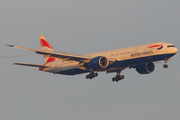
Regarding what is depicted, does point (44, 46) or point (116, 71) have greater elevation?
point (44, 46)

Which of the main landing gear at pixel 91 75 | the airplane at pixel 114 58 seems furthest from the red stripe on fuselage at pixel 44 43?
the main landing gear at pixel 91 75

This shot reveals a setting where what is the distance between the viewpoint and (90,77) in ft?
244

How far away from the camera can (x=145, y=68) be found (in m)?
75.9

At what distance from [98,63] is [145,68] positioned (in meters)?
13.4

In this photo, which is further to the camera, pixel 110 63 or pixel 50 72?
pixel 50 72

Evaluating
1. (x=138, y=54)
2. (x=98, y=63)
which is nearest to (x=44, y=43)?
(x=98, y=63)

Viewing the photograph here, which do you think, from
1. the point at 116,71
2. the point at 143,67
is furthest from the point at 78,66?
the point at 143,67

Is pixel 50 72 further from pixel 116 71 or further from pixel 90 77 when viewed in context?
pixel 116 71

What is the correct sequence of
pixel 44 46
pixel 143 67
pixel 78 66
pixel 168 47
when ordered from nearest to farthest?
pixel 168 47 → pixel 78 66 → pixel 143 67 → pixel 44 46

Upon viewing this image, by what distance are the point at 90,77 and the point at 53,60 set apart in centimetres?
978

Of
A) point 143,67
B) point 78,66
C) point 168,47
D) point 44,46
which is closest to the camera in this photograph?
point 168,47

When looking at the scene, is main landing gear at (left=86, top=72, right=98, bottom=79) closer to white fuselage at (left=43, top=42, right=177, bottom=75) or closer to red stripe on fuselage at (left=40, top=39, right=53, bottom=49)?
white fuselage at (left=43, top=42, right=177, bottom=75)

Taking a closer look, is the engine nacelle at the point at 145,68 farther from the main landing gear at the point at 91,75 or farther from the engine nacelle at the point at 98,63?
the engine nacelle at the point at 98,63

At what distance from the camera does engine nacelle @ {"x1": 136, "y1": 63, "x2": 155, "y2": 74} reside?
249ft
